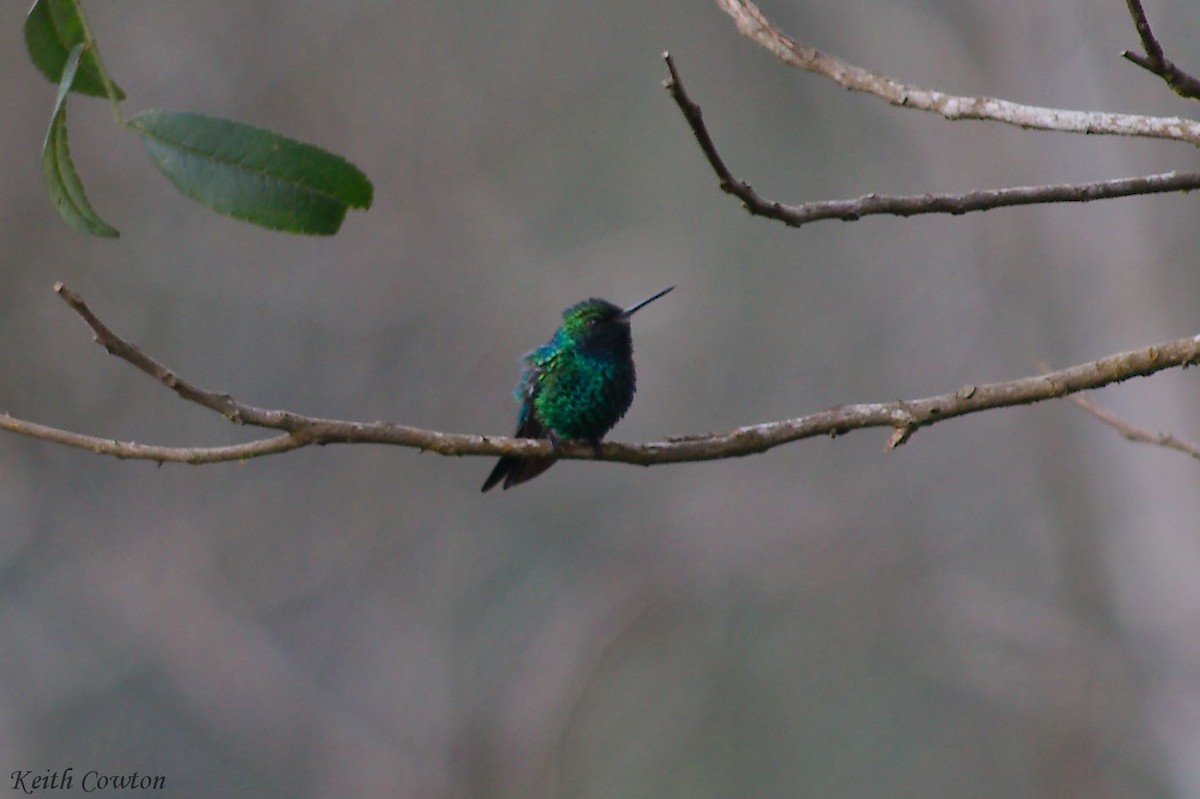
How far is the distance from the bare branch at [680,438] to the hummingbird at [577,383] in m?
1.27

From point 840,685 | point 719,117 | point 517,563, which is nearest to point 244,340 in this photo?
point 517,563

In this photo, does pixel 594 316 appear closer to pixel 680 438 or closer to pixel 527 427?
pixel 527 427

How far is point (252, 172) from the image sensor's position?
6.75ft

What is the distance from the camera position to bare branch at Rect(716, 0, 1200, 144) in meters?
2.22

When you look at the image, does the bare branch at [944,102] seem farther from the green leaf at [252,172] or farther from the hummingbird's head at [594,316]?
the hummingbird's head at [594,316]

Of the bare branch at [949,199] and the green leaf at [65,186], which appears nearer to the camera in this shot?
the green leaf at [65,186]

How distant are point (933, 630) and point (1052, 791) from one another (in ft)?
4.48

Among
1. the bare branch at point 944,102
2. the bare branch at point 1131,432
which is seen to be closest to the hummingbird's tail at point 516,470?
the bare branch at point 1131,432

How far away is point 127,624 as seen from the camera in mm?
8367

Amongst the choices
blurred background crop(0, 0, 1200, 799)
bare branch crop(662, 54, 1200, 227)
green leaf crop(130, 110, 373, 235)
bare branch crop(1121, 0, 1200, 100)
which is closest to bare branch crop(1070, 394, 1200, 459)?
bare branch crop(662, 54, 1200, 227)

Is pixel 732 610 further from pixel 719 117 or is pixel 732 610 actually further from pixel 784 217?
pixel 784 217

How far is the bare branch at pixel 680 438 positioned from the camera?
2.21 m

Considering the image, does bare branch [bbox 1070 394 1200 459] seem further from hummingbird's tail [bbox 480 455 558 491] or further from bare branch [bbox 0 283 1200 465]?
hummingbird's tail [bbox 480 455 558 491]

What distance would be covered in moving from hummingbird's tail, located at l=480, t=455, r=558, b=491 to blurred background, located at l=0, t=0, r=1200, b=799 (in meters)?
4.83
